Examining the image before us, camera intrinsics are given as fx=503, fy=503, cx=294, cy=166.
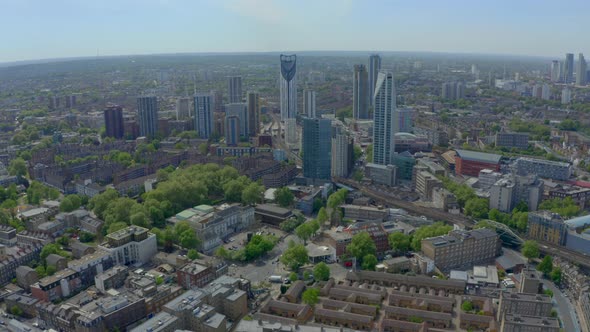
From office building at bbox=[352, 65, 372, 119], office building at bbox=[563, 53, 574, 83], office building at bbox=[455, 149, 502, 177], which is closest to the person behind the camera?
office building at bbox=[455, 149, 502, 177]

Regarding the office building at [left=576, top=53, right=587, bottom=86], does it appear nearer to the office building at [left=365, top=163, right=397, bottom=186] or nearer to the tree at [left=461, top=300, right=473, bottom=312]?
the office building at [left=365, top=163, right=397, bottom=186]

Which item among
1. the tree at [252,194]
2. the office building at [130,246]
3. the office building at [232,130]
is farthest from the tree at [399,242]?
the office building at [232,130]

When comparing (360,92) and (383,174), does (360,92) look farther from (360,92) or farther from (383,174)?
(383,174)

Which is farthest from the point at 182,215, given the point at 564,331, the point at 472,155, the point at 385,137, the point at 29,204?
the point at 472,155

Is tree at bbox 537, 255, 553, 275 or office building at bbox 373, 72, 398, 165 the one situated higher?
office building at bbox 373, 72, 398, 165

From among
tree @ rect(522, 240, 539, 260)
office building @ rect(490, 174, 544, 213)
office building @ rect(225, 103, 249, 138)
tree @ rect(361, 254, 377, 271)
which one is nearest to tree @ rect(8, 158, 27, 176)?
office building @ rect(225, 103, 249, 138)
